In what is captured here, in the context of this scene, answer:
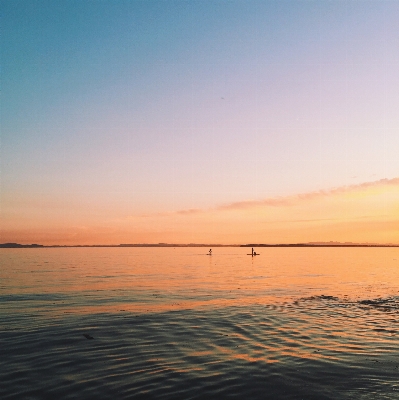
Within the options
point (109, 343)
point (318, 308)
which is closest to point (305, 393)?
point (109, 343)

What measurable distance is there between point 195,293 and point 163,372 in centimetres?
2607

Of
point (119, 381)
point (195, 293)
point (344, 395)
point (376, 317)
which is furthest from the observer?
point (195, 293)

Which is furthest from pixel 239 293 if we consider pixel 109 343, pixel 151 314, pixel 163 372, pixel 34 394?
pixel 34 394

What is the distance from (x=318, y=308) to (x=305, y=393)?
18972 mm

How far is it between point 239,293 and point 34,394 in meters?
30.1

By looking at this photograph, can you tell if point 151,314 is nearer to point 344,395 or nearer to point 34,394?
point 34,394

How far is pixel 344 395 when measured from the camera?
39.7 feet

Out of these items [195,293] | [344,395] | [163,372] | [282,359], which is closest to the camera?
[344,395]

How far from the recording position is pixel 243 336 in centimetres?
2036

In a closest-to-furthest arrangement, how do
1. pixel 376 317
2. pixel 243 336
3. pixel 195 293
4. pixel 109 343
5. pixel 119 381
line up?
pixel 119 381 < pixel 109 343 < pixel 243 336 < pixel 376 317 < pixel 195 293

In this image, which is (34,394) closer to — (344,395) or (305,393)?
(305,393)

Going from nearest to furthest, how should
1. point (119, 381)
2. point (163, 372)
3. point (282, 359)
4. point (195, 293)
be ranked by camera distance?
point (119, 381) → point (163, 372) → point (282, 359) → point (195, 293)

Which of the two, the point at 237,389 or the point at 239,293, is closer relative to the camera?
the point at 237,389

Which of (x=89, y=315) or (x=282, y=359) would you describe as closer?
(x=282, y=359)
